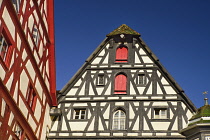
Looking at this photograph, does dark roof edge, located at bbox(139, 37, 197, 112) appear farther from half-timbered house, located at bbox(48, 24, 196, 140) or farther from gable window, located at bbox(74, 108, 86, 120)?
gable window, located at bbox(74, 108, 86, 120)

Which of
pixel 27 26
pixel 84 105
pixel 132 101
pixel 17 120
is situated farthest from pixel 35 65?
pixel 132 101

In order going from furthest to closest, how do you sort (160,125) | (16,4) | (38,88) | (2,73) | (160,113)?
(160,113) < (160,125) < (38,88) < (16,4) < (2,73)

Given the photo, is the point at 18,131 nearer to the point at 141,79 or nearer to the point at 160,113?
the point at 160,113

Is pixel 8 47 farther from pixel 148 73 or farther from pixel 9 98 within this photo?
pixel 148 73

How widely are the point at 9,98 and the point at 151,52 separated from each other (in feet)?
31.9

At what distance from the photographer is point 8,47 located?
42.9ft

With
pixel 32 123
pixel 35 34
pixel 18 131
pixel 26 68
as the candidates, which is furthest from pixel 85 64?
pixel 18 131

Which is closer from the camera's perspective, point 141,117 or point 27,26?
point 27,26

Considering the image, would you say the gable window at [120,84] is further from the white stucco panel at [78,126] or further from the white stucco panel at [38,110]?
the white stucco panel at [38,110]

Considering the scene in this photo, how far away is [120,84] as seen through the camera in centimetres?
1947

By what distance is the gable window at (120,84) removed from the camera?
1920 centimetres

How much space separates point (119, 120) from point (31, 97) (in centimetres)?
498

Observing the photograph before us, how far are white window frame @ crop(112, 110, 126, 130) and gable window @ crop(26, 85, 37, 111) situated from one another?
4392 mm

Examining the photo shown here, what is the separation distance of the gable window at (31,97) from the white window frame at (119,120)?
4.39 m
